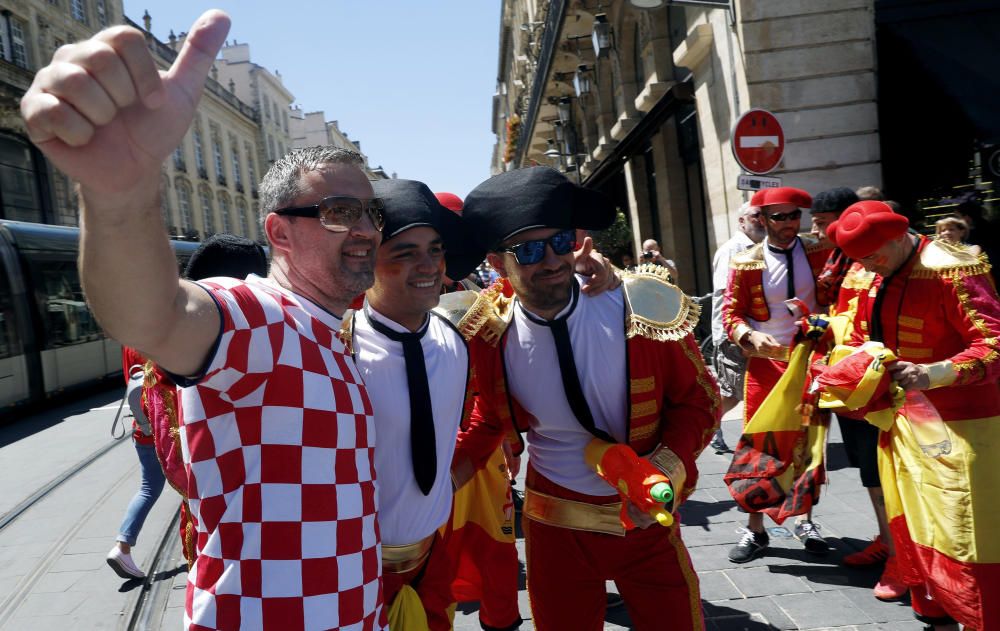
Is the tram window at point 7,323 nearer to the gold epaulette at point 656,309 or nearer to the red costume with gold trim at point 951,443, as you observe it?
the gold epaulette at point 656,309

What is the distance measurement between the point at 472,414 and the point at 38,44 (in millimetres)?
31199

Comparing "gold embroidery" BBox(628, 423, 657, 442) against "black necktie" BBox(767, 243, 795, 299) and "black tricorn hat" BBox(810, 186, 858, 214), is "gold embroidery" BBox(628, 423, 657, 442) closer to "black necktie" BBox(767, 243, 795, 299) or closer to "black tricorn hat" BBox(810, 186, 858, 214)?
"black necktie" BBox(767, 243, 795, 299)

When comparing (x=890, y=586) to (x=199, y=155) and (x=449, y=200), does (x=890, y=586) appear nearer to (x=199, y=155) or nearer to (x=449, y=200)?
(x=449, y=200)

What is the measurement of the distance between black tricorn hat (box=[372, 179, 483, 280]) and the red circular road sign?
565cm

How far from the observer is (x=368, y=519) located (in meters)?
1.60

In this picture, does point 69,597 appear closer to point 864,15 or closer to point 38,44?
point 864,15

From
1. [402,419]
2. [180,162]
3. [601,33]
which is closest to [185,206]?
[180,162]

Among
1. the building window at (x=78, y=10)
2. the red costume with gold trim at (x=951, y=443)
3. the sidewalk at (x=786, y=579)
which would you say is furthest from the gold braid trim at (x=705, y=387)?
the building window at (x=78, y=10)

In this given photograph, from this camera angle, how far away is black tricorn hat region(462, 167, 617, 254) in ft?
7.47

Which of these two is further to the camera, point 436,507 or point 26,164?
point 26,164

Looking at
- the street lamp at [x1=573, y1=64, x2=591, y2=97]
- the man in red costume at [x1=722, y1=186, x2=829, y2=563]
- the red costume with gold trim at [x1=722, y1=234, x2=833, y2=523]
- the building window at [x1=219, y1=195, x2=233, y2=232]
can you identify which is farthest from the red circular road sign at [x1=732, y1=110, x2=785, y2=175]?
the building window at [x1=219, y1=195, x2=233, y2=232]

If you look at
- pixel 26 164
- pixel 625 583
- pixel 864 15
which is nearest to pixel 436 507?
pixel 625 583

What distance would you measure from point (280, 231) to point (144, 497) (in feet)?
11.5

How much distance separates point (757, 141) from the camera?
7348 mm
